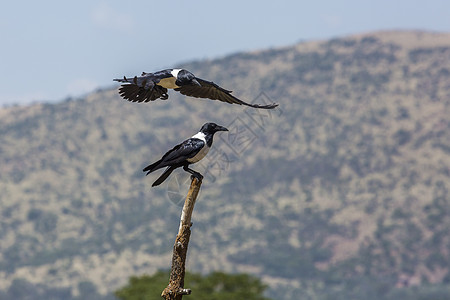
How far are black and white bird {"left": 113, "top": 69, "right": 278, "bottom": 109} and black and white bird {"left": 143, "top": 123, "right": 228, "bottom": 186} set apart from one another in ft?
2.05

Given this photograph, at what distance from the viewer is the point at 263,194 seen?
138 meters

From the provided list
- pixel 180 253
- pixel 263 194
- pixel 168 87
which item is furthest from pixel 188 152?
pixel 263 194

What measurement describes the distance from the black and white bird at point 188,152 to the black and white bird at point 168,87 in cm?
63

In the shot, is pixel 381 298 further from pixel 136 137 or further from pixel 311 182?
pixel 136 137

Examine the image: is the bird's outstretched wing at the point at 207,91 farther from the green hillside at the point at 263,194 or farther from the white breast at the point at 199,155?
the green hillside at the point at 263,194

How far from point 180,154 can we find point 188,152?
0.11 m

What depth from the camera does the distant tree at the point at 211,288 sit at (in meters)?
64.5

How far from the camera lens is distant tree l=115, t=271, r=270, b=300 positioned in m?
64.5

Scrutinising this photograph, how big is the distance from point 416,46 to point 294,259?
256 ft

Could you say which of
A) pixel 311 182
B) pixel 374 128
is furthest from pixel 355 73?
pixel 311 182

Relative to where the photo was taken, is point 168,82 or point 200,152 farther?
point 168,82

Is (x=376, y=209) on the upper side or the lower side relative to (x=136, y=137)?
lower

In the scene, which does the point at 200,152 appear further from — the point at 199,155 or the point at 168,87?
the point at 168,87

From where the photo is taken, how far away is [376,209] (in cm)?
12862
